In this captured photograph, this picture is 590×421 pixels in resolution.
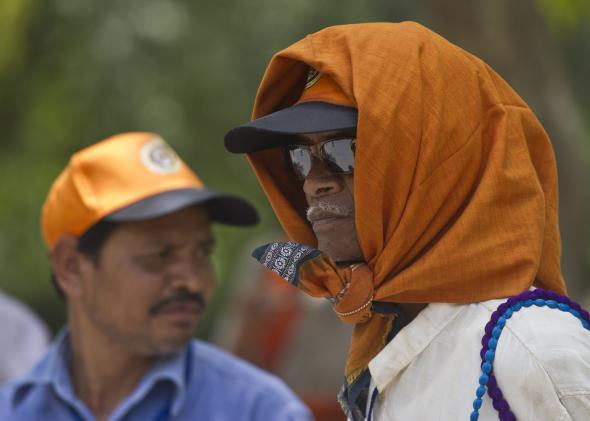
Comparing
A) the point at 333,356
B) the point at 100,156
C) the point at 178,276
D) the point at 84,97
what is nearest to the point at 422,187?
the point at 178,276

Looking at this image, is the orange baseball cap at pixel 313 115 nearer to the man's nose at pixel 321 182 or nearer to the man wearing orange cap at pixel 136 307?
the man's nose at pixel 321 182

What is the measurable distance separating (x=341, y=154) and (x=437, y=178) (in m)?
0.21

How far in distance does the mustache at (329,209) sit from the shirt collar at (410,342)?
0.25 metres

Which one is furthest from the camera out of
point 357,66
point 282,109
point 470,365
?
point 282,109

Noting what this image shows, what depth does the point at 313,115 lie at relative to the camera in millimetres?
2250

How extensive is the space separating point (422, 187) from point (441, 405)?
0.39m

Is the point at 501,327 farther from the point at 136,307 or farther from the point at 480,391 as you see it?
the point at 136,307

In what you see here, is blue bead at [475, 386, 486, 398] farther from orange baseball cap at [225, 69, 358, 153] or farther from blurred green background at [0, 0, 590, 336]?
blurred green background at [0, 0, 590, 336]

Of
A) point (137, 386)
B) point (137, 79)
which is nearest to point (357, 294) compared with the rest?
point (137, 386)

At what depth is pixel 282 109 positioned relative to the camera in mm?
2451

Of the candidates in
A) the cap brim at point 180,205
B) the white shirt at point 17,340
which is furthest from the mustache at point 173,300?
the white shirt at point 17,340

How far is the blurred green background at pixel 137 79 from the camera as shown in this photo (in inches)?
356

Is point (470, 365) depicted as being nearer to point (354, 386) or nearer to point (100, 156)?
point (354, 386)

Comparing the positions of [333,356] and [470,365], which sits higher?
[470,365]
